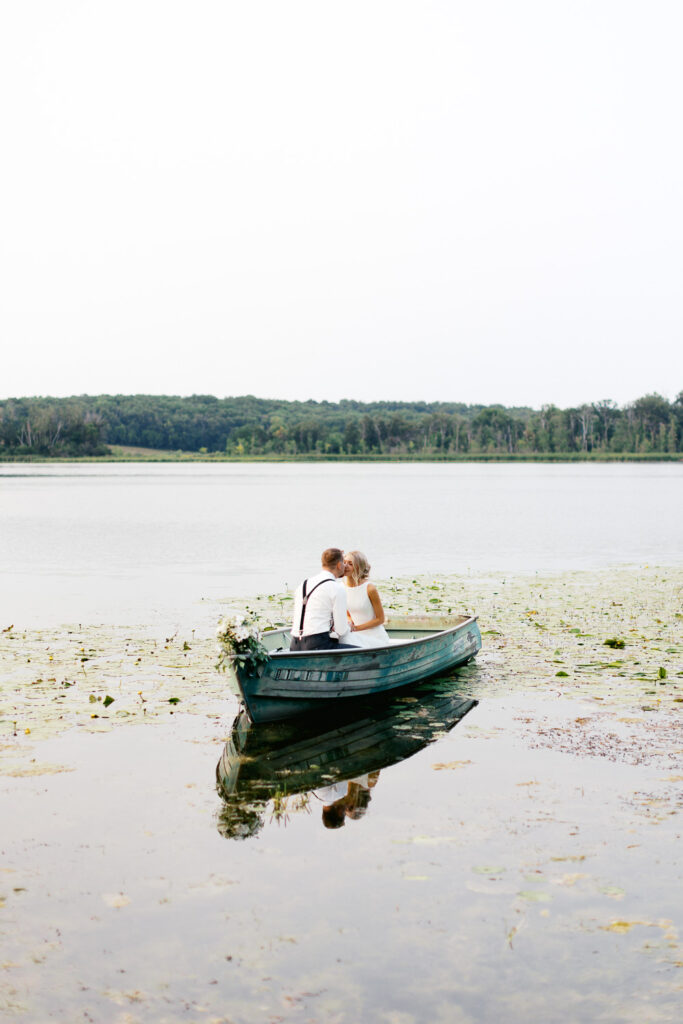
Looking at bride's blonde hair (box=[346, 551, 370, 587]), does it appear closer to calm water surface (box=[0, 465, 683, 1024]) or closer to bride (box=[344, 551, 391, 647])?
bride (box=[344, 551, 391, 647])

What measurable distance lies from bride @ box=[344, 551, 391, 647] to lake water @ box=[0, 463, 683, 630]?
5.55 meters

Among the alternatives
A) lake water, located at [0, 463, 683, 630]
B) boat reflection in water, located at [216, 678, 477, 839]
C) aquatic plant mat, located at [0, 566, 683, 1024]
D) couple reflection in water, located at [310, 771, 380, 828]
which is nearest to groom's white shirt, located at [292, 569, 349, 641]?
boat reflection in water, located at [216, 678, 477, 839]

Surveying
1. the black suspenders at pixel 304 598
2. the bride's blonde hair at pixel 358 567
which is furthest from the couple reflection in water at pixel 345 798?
the bride's blonde hair at pixel 358 567

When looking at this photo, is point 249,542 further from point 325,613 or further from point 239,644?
point 239,644

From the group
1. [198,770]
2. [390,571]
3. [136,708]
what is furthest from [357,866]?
[390,571]

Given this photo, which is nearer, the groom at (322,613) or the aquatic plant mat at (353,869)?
the aquatic plant mat at (353,869)

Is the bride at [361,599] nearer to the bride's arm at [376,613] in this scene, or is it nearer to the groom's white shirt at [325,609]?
the bride's arm at [376,613]

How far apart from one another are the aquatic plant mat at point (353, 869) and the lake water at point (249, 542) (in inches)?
294

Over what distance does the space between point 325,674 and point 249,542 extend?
2552 centimetres

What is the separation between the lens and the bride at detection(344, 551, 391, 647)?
1230cm

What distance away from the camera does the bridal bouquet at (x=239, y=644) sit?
10.3m

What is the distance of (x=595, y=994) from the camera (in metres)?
5.30

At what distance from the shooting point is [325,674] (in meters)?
11.1

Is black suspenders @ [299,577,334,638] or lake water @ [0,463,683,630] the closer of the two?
black suspenders @ [299,577,334,638]
